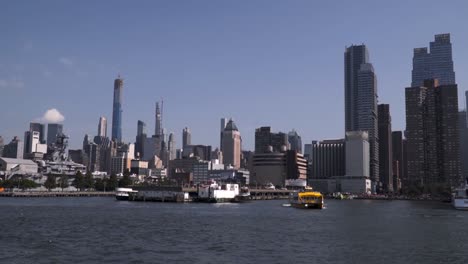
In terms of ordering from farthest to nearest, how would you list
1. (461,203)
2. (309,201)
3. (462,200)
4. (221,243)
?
(461,203) < (462,200) < (309,201) < (221,243)

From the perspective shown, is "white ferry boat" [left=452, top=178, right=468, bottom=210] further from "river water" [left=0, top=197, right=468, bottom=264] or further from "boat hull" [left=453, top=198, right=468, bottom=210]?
"river water" [left=0, top=197, right=468, bottom=264]

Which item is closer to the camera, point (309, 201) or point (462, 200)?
point (309, 201)

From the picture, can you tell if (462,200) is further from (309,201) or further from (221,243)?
(221,243)

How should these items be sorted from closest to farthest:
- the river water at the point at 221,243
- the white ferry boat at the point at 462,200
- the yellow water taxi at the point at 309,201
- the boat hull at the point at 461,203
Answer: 1. the river water at the point at 221,243
2. the yellow water taxi at the point at 309,201
3. the boat hull at the point at 461,203
4. the white ferry boat at the point at 462,200

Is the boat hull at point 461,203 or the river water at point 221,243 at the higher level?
the boat hull at point 461,203

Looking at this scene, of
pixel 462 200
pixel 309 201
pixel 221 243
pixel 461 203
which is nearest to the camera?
pixel 221 243

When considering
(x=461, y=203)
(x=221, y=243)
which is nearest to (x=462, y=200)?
(x=461, y=203)

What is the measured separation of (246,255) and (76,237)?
25287 mm

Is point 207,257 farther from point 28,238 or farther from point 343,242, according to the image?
point 28,238

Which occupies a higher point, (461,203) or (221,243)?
(461,203)

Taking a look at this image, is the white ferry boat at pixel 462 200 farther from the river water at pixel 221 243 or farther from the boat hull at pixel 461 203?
the river water at pixel 221 243

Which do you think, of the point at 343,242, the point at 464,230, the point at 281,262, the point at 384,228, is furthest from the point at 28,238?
the point at 464,230

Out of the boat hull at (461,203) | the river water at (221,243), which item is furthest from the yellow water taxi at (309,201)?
the river water at (221,243)

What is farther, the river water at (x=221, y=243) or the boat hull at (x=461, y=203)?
the boat hull at (x=461, y=203)
